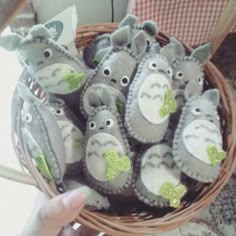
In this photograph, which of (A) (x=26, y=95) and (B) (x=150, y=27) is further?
(B) (x=150, y=27)

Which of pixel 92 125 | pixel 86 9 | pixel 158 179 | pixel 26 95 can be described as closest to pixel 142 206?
pixel 158 179

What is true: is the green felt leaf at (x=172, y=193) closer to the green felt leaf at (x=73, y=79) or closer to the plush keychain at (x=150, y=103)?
the plush keychain at (x=150, y=103)

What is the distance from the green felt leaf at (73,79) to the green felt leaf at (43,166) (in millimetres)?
132

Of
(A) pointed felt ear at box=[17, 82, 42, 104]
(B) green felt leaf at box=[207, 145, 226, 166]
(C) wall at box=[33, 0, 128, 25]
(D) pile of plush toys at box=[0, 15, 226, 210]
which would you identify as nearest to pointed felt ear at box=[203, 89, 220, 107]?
(D) pile of plush toys at box=[0, 15, 226, 210]

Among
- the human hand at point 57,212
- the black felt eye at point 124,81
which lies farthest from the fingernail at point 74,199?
the black felt eye at point 124,81

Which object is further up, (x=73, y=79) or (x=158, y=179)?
(x=73, y=79)

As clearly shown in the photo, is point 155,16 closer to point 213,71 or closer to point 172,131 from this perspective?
point 213,71

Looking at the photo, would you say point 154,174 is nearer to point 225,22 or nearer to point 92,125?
point 92,125

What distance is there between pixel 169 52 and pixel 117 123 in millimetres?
182

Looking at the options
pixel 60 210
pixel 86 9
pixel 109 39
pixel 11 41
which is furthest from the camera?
pixel 86 9

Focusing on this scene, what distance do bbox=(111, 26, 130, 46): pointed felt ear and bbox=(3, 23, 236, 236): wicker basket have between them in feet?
0.31

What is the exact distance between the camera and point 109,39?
30.7 inches

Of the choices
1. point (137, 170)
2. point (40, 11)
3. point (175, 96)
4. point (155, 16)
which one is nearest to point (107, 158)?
point (137, 170)

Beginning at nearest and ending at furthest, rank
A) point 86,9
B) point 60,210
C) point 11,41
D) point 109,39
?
point 60,210 < point 11,41 < point 109,39 < point 86,9
